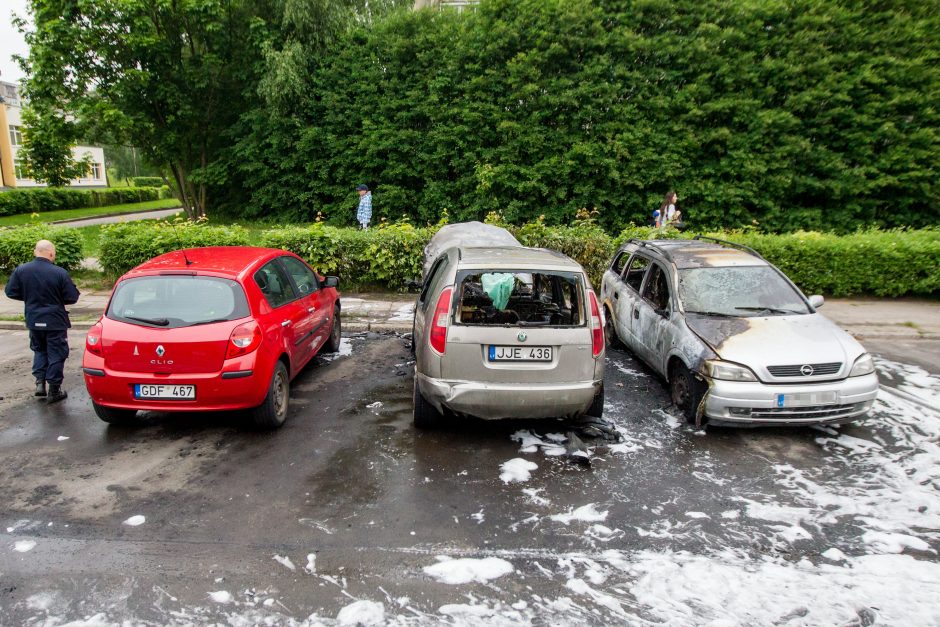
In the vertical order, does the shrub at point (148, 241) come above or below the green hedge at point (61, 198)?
below

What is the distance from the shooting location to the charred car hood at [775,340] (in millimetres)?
5250

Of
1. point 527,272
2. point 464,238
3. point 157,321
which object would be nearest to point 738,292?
point 527,272

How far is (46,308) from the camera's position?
6.00 m

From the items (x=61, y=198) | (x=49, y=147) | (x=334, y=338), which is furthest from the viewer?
(x=61, y=198)

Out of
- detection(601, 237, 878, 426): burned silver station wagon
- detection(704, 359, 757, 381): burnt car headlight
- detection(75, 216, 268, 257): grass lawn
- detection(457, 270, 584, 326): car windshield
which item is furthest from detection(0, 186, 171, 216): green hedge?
detection(704, 359, 757, 381): burnt car headlight

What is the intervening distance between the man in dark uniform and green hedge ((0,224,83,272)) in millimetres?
6848

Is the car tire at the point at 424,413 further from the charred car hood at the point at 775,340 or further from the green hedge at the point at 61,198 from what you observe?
the green hedge at the point at 61,198

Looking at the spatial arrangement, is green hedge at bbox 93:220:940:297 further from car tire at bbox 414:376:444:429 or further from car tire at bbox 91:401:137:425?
car tire at bbox 414:376:444:429

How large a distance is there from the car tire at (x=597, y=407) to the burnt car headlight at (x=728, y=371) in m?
1.05

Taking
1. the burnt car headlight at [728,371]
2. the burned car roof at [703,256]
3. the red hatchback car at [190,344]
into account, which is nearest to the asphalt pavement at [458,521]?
the red hatchback car at [190,344]

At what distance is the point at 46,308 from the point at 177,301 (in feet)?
6.64

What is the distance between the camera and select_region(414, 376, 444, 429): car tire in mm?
5273

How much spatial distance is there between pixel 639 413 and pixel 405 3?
82.1 ft

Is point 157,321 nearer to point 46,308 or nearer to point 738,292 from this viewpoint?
point 46,308
